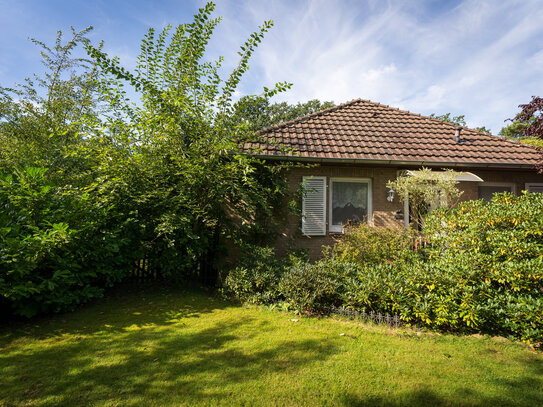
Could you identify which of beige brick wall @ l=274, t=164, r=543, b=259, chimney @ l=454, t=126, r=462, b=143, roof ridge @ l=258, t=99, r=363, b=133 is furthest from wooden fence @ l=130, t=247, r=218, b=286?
chimney @ l=454, t=126, r=462, b=143

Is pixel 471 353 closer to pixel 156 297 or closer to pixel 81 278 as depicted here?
pixel 156 297

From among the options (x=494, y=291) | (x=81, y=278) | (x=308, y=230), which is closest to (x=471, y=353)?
(x=494, y=291)

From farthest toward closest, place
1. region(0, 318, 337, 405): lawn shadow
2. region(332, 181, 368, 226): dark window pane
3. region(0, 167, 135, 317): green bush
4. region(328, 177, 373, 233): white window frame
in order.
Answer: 1. region(332, 181, 368, 226): dark window pane
2. region(328, 177, 373, 233): white window frame
3. region(0, 167, 135, 317): green bush
4. region(0, 318, 337, 405): lawn shadow

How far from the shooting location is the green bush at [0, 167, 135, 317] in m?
4.03

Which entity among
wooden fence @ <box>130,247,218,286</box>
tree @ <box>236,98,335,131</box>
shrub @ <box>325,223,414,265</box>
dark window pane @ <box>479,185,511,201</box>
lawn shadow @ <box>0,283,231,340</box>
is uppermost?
tree @ <box>236,98,335,131</box>

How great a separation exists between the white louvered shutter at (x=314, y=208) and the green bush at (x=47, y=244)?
204 inches

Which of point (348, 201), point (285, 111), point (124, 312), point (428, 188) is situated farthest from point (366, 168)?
point (285, 111)

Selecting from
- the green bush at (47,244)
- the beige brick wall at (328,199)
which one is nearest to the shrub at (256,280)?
the beige brick wall at (328,199)

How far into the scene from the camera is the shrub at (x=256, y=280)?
5.69m

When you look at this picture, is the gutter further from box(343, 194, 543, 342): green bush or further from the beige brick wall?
box(343, 194, 543, 342): green bush

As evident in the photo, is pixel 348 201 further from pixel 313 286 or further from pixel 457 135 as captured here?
pixel 457 135

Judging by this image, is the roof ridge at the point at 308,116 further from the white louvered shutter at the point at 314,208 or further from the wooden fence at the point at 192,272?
the wooden fence at the point at 192,272

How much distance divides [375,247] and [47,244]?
21.2ft

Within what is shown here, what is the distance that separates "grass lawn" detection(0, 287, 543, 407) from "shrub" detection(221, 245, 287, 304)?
2.37 feet
